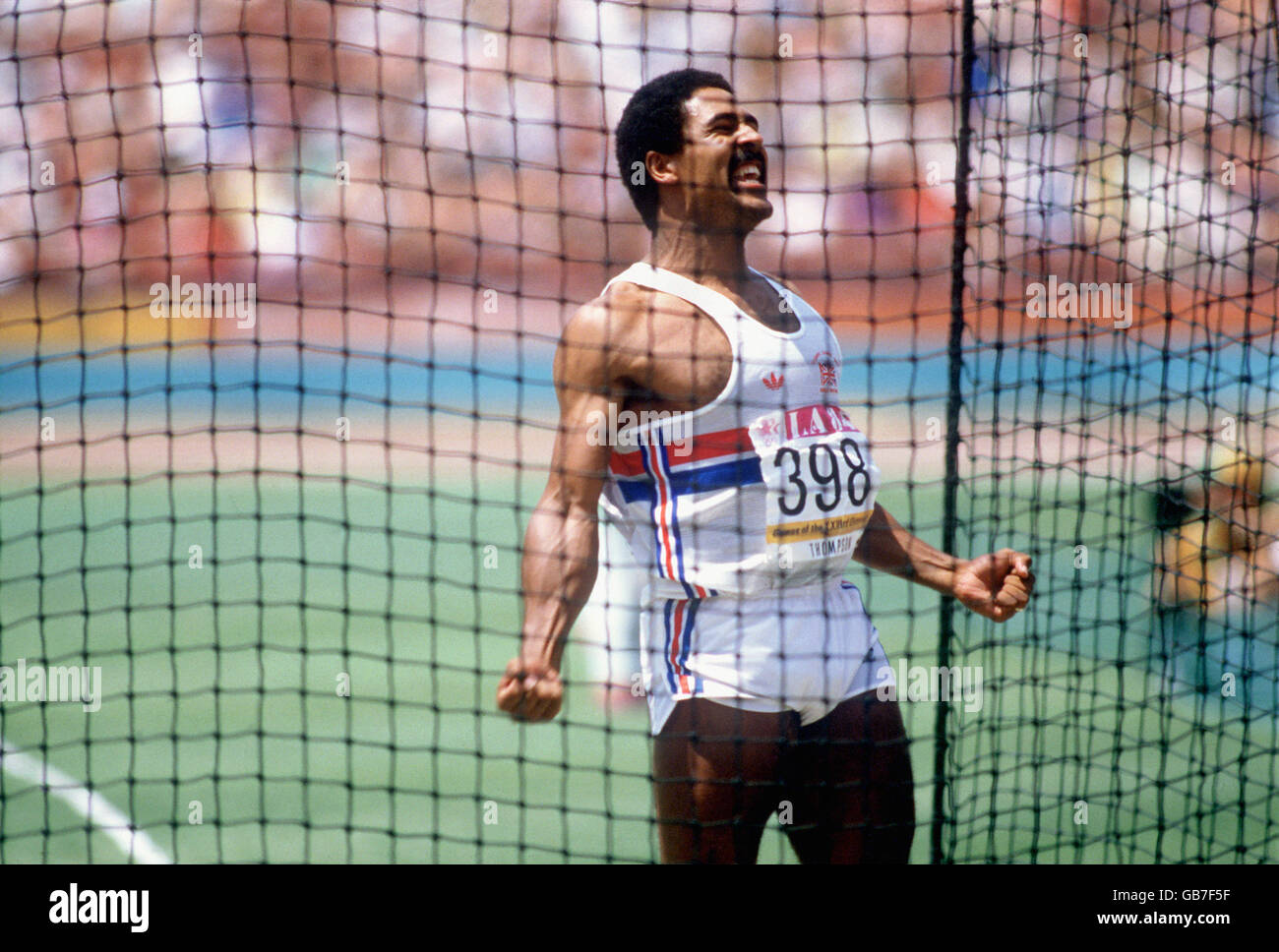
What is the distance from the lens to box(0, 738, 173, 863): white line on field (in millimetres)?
4211

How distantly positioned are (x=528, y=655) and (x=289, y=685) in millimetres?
3701

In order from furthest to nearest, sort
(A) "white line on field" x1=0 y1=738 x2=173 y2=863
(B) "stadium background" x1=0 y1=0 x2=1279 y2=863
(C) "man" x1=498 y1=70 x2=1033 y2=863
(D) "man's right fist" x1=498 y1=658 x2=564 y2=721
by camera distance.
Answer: (B) "stadium background" x1=0 y1=0 x2=1279 y2=863, (A) "white line on field" x1=0 y1=738 x2=173 y2=863, (C) "man" x1=498 y1=70 x2=1033 y2=863, (D) "man's right fist" x1=498 y1=658 x2=564 y2=721

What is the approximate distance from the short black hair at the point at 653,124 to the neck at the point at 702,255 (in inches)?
3.5

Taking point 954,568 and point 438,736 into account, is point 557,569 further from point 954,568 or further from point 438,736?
point 438,736

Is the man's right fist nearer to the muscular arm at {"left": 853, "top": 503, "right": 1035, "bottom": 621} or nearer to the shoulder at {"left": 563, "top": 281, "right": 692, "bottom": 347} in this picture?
the shoulder at {"left": 563, "top": 281, "right": 692, "bottom": 347}

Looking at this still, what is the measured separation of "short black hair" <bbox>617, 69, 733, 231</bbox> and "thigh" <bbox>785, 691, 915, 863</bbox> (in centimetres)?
121

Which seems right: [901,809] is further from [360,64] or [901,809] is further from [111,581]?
[360,64]

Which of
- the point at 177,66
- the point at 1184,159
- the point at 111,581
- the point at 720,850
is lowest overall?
the point at 720,850

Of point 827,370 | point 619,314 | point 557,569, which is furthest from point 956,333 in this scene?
point 557,569

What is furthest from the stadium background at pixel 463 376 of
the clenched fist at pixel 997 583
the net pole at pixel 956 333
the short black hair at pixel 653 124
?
the clenched fist at pixel 997 583

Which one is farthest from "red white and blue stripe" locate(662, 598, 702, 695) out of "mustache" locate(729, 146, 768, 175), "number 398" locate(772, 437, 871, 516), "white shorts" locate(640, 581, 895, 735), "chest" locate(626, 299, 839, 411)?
"mustache" locate(729, 146, 768, 175)

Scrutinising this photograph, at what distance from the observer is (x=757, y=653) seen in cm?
271

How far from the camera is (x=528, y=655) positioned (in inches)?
103
